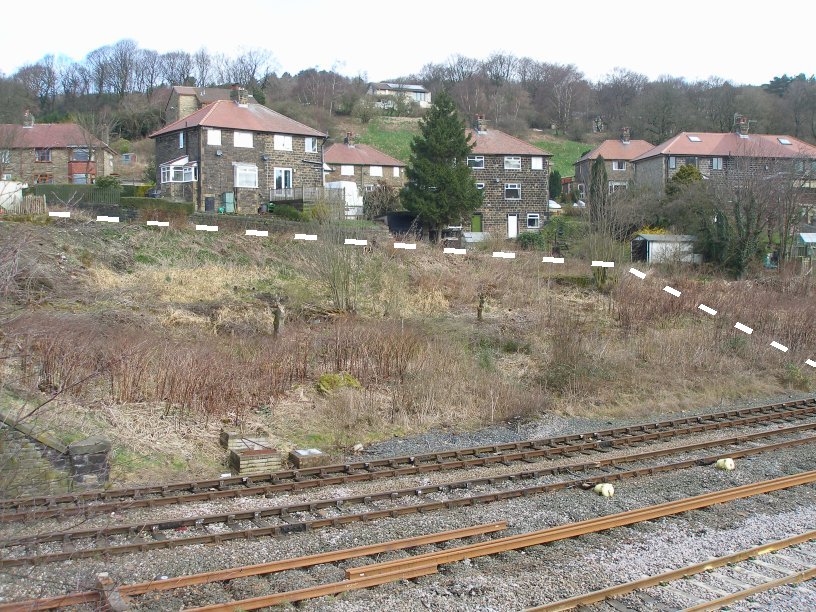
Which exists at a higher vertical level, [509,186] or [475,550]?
[509,186]

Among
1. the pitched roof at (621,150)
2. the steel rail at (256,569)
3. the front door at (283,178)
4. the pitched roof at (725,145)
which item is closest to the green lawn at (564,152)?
the pitched roof at (621,150)

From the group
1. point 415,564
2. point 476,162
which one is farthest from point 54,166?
point 415,564

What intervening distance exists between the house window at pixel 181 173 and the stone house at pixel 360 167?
42.2 ft

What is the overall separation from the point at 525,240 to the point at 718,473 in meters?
29.2

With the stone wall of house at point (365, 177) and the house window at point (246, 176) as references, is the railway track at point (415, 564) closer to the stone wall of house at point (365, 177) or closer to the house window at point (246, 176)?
the house window at point (246, 176)

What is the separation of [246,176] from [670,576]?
34626mm

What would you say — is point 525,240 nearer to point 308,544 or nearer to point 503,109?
point 308,544

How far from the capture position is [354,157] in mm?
52625

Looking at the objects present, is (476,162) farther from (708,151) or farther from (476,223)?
(708,151)

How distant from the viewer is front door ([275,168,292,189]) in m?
41.0

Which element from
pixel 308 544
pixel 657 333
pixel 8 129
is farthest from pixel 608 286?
pixel 8 129

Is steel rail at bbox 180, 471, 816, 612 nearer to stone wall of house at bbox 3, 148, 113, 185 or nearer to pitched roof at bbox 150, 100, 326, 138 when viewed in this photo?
pitched roof at bbox 150, 100, 326, 138

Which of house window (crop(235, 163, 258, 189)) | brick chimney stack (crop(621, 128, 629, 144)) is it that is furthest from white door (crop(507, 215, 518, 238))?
brick chimney stack (crop(621, 128, 629, 144))

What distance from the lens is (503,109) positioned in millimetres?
89062
